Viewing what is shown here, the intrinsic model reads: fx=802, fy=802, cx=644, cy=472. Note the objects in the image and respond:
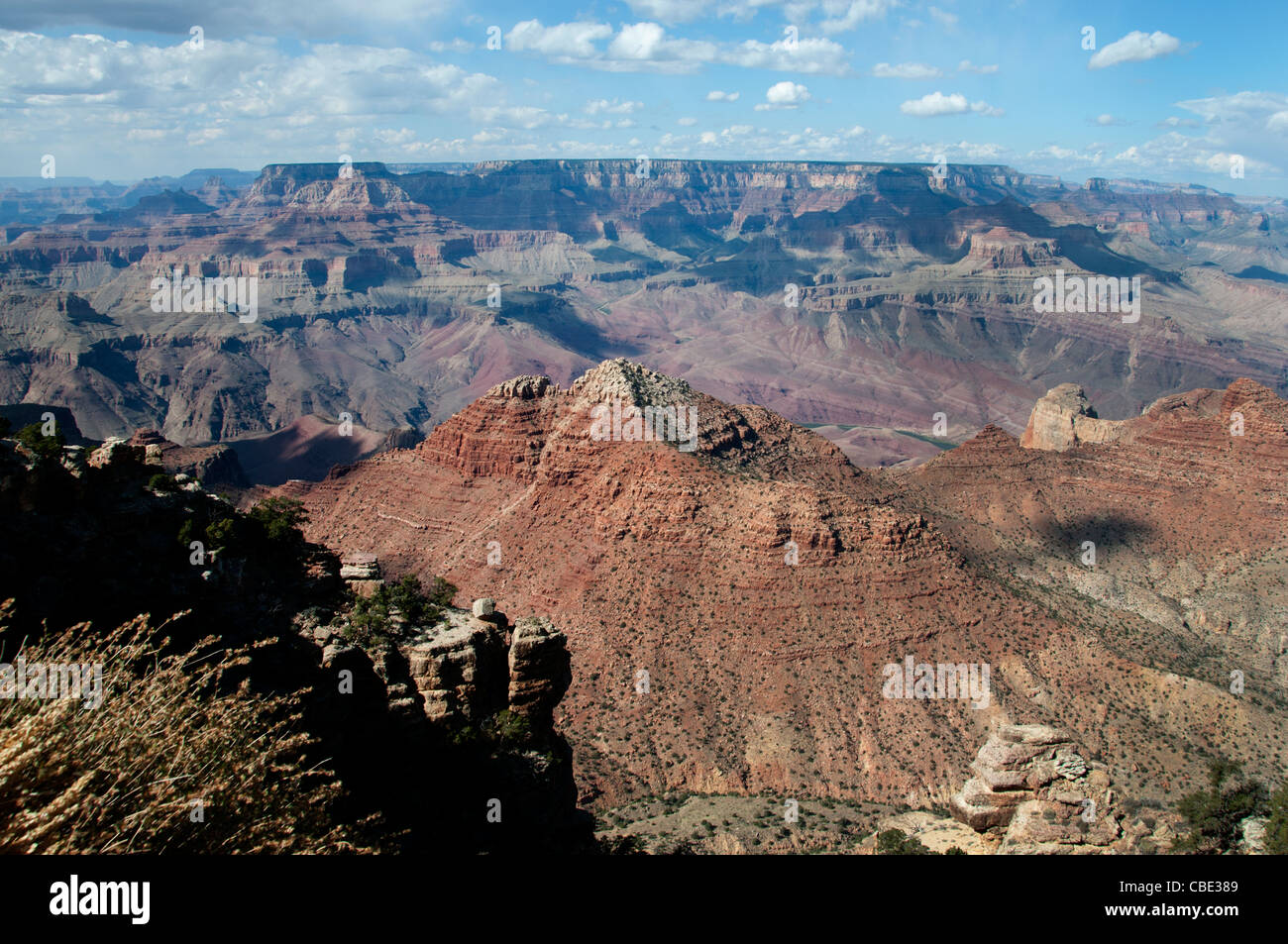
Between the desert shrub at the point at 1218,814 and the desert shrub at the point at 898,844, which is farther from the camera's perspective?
the desert shrub at the point at 898,844

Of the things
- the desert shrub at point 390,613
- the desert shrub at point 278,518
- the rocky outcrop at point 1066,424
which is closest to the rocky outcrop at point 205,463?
the desert shrub at point 278,518

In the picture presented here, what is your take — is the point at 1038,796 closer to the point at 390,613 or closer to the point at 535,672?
the point at 535,672

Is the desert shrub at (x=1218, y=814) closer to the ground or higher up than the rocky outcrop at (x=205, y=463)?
closer to the ground

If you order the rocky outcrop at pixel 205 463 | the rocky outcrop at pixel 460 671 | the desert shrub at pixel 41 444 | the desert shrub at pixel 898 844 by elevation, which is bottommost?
the desert shrub at pixel 898 844

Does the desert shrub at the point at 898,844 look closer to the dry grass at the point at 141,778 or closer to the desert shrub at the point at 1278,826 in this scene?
the desert shrub at the point at 1278,826

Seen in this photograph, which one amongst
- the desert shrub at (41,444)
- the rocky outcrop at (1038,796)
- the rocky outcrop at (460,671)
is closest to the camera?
the desert shrub at (41,444)
